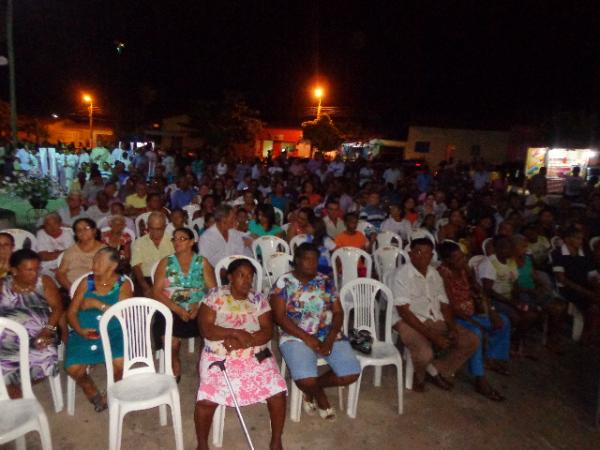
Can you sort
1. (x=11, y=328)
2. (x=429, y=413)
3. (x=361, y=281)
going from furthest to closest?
(x=361, y=281) → (x=429, y=413) → (x=11, y=328)

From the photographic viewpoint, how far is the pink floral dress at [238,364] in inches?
124

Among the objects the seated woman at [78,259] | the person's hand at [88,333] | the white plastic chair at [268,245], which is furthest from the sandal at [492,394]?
the seated woman at [78,259]

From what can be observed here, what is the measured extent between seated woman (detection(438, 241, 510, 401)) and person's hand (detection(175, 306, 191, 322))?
7.73ft

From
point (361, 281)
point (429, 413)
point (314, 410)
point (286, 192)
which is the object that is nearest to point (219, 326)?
point (314, 410)

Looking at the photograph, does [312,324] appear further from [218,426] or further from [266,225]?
[266,225]

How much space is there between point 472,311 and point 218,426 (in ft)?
8.35

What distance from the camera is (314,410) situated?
12.4 ft

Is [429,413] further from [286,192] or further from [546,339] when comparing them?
[286,192]

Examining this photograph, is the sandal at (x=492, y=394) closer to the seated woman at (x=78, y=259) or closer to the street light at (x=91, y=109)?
the seated woman at (x=78, y=259)

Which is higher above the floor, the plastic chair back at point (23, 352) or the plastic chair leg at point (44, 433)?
the plastic chair back at point (23, 352)

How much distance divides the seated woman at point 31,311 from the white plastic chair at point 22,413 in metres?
0.33

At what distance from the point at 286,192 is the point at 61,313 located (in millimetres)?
6958

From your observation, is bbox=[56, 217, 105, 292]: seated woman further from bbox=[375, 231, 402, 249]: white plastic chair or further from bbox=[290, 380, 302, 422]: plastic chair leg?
bbox=[375, 231, 402, 249]: white plastic chair

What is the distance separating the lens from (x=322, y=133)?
21.1m
